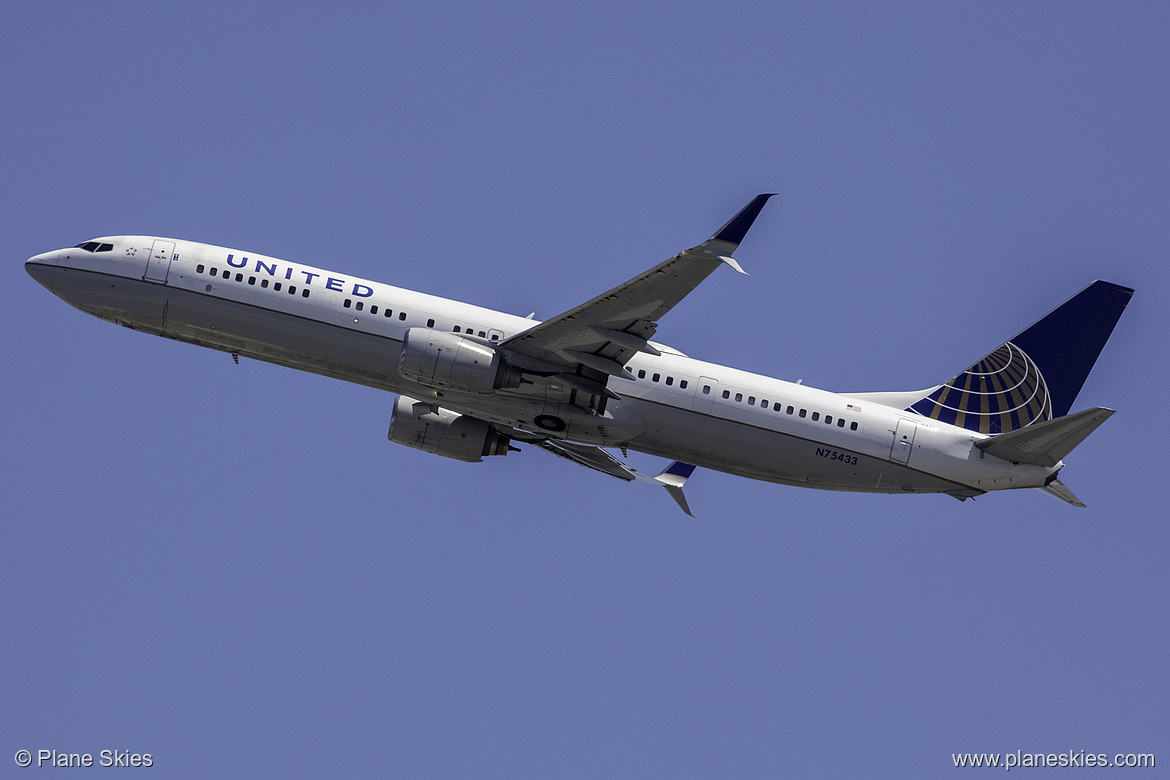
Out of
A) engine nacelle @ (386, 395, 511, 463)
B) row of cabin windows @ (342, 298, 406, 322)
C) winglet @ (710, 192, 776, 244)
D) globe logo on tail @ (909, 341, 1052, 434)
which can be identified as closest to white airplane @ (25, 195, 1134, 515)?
row of cabin windows @ (342, 298, 406, 322)

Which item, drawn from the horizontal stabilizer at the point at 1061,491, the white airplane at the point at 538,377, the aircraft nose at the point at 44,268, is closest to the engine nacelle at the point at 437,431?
the white airplane at the point at 538,377

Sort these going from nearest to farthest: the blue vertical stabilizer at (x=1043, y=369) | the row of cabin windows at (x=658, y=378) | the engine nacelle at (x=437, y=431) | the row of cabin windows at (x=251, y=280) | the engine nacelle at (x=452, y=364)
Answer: the engine nacelle at (x=452, y=364) < the row of cabin windows at (x=251, y=280) < the row of cabin windows at (x=658, y=378) < the engine nacelle at (x=437, y=431) < the blue vertical stabilizer at (x=1043, y=369)

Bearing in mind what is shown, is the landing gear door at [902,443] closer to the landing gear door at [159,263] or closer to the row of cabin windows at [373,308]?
the row of cabin windows at [373,308]

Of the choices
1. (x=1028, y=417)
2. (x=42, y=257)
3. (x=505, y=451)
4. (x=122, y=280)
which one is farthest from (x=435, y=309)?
(x=1028, y=417)

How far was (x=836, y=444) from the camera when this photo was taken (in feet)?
120

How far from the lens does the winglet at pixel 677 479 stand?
40.1 metres

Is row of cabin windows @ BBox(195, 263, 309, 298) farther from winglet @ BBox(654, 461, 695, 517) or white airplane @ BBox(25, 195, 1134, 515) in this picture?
winglet @ BBox(654, 461, 695, 517)

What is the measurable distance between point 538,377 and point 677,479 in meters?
7.88

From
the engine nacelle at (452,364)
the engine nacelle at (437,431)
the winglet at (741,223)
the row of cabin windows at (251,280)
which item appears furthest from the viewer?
the engine nacelle at (437,431)

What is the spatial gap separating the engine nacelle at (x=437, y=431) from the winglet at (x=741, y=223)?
12.9 m

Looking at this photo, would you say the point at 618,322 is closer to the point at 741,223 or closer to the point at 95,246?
the point at 741,223

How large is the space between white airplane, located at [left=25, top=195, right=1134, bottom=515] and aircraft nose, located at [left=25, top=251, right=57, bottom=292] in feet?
0.15

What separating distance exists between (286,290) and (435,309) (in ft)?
14.9

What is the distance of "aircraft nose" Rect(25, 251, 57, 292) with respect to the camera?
37.4 meters
